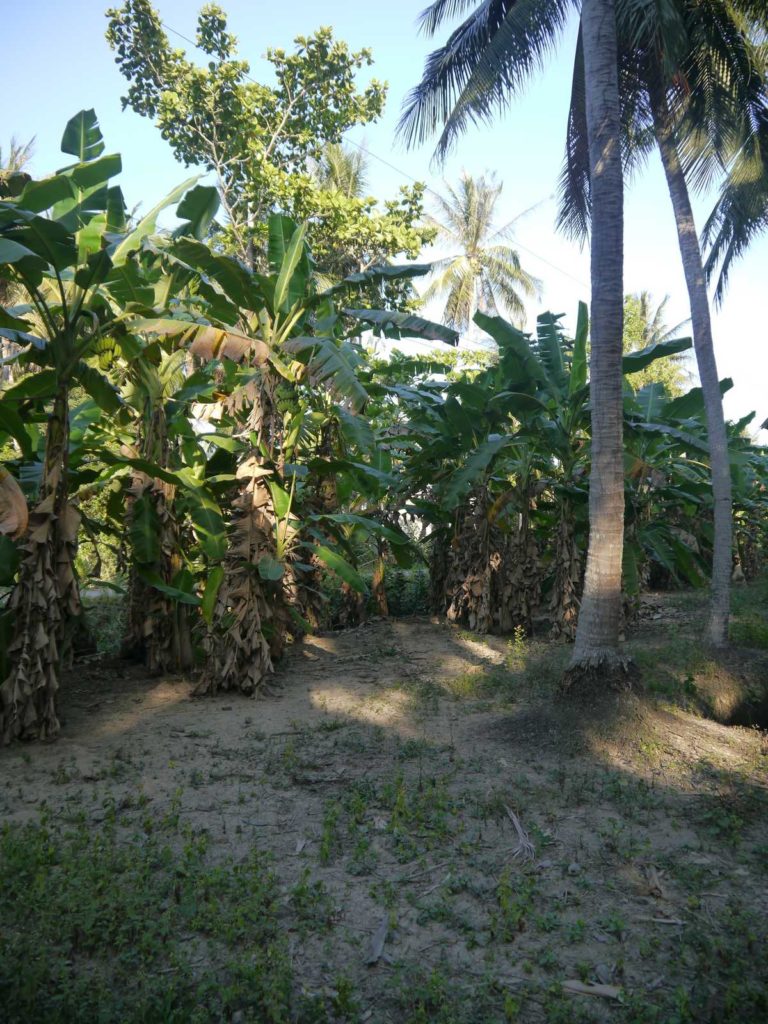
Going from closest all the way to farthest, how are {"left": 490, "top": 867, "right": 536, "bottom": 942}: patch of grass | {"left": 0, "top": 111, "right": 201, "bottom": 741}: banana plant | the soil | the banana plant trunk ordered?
1. the soil
2. {"left": 490, "top": 867, "right": 536, "bottom": 942}: patch of grass
3. {"left": 0, "top": 111, "right": 201, "bottom": 741}: banana plant
4. the banana plant trunk

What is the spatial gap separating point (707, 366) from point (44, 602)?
7.95 m

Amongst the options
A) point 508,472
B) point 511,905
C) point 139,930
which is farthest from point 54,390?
point 508,472

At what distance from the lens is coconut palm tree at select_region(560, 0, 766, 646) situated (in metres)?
9.55

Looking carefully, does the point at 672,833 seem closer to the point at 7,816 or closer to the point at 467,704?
the point at 467,704

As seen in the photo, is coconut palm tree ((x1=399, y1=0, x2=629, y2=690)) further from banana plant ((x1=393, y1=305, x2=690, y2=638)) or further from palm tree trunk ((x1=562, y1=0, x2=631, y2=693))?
banana plant ((x1=393, y1=305, x2=690, y2=638))

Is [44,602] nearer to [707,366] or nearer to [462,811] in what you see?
[462,811]

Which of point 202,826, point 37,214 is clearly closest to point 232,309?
point 37,214

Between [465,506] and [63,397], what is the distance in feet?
21.3

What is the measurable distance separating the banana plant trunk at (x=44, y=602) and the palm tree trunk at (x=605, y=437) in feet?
14.1

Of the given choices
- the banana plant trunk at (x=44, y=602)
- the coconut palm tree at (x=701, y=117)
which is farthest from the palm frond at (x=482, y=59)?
the banana plant trunk at (x=44, y=602)

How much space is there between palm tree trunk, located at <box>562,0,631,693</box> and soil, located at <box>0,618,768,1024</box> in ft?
1.51

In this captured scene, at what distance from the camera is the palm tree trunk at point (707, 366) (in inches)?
378

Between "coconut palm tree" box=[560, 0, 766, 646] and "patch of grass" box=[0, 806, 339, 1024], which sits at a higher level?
"coconut palm tree" box=[560, 0, 766, 646]

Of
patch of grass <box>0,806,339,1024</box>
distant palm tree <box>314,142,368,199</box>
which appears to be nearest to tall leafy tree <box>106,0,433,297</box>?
distant palm tree <box>314,142,368,199</box>
